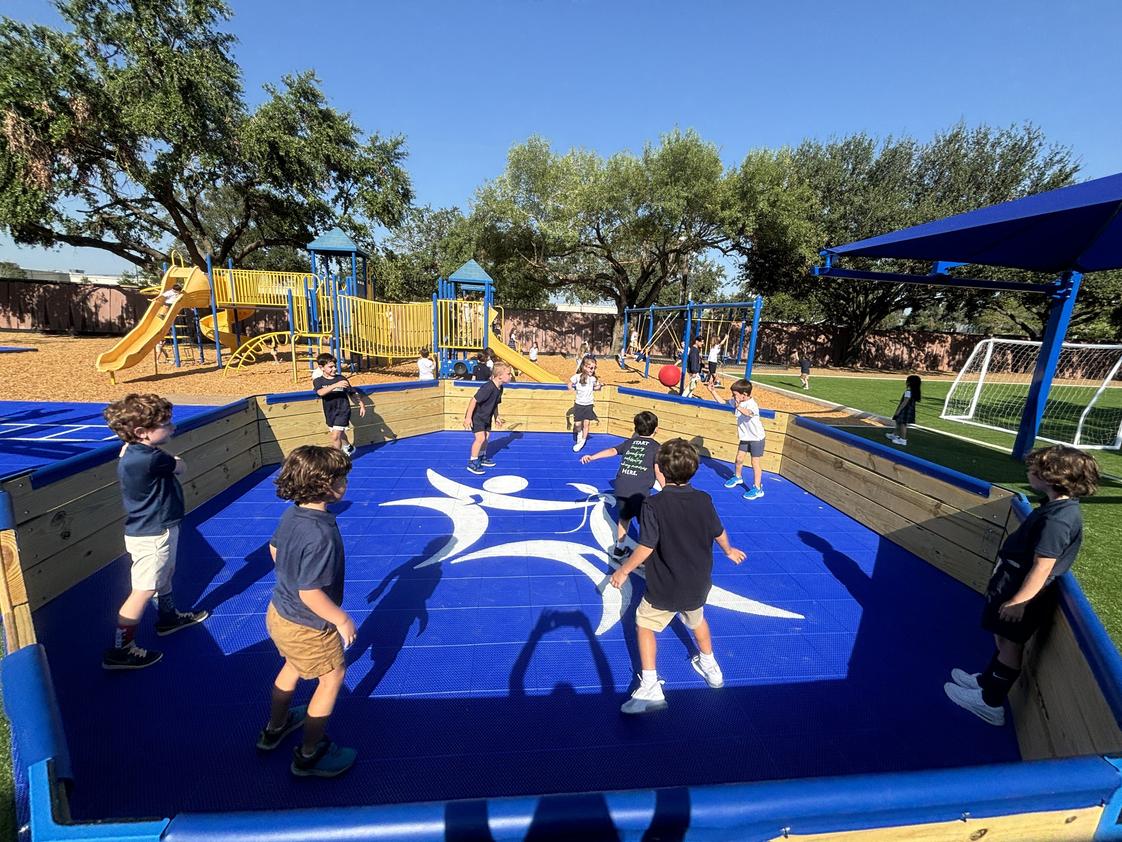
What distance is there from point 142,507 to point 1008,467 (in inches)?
497

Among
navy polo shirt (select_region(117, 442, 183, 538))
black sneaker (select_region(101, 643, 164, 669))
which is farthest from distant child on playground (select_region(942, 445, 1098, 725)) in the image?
black sneaker (select_region(101, 643, 164, 669))

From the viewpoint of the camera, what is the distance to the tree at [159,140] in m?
18.3

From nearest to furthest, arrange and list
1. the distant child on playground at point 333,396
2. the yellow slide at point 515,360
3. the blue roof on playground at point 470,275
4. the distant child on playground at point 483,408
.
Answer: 1. the distant child on playground at point 333,396
2. the distant child on playground at point 483,408
3. the yellow slide at point 515,360
4. the blue roof on playground at point 470,275

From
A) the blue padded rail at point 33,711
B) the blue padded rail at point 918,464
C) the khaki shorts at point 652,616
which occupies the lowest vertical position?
the khaki shorts at point 652,616

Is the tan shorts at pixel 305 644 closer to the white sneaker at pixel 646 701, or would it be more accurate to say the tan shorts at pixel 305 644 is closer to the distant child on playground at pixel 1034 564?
the white sneaker at pixel 646 701

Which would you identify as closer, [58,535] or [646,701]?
[646,701]

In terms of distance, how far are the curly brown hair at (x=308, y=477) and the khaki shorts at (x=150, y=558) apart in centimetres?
170

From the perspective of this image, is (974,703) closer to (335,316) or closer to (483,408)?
(483,408)

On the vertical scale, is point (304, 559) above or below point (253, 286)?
below

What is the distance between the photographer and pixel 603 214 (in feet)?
82.0

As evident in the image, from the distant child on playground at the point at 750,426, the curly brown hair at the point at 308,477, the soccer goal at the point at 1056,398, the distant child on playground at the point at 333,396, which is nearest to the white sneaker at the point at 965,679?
the distant child on playground at the point at 750,426

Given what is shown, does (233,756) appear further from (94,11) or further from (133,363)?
(94,11)

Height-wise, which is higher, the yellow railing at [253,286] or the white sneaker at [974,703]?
the yellow railing at [253,286]

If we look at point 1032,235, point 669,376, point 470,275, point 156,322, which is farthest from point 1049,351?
point 156,322
